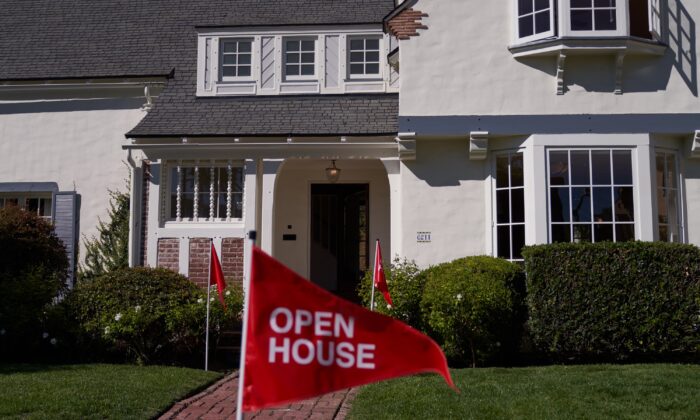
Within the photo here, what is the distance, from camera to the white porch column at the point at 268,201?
1192 cm

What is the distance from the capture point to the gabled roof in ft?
45.0

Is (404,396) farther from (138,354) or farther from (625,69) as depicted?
(625,69)

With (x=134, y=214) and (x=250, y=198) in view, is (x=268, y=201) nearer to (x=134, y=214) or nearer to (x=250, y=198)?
(x=250, y=198)

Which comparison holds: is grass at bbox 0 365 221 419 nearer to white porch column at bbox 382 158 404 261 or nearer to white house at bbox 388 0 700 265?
white porch column at bbox 382 158 404 261

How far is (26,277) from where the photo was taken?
1051 cm

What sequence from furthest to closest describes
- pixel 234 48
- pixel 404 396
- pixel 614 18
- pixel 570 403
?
pixel 234 48
pixel 614 18
pixel 404 396
pixel 570 403

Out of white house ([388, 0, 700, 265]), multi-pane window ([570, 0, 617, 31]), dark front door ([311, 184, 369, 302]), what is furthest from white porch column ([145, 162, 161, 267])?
multi-pane window ([570, 0, 617, 31])

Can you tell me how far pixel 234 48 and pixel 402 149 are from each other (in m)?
4.42

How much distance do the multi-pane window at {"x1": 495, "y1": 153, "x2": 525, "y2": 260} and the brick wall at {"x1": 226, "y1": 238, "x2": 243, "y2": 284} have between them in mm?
4423

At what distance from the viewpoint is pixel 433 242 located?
11125 mm

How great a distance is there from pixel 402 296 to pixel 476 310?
121cm

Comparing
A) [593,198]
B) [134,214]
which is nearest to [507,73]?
[593,198]

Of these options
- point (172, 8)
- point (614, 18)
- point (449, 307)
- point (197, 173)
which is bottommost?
point (449, 307)

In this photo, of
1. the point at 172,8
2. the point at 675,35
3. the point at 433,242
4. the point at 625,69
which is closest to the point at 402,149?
the point at 433,242
